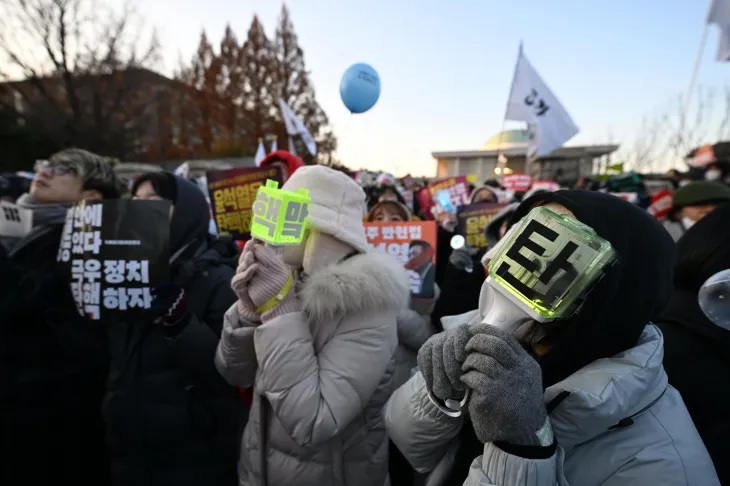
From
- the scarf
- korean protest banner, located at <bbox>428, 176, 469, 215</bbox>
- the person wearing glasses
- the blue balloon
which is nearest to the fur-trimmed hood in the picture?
the person wearing glasses

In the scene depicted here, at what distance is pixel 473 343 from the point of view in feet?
2.89

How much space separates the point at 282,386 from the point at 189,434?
32.5 inches

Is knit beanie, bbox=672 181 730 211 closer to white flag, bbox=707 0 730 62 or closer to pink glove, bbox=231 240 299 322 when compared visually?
white flag, bbox=707 0 730 62

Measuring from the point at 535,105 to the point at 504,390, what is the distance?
22.1 feet

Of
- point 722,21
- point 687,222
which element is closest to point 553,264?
point 687,222

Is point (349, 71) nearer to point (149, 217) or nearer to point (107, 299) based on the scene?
point (149, 217)

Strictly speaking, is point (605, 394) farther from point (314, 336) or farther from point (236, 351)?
point (236, 351)

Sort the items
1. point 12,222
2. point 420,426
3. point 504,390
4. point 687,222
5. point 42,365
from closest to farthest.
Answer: point 504,390, point 420,426, point 42,365, point 12,222, point 687,222

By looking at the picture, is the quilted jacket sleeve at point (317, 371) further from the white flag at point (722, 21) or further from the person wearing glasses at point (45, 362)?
the white flag at point (722, 21)

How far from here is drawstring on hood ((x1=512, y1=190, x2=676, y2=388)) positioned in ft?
3.23

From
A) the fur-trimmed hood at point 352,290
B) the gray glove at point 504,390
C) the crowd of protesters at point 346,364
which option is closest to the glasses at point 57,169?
the crowd of protesters at point 346,364

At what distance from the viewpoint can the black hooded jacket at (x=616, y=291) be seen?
38.7 inches

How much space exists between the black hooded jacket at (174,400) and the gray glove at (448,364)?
1.50 m

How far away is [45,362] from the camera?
8.18ft
